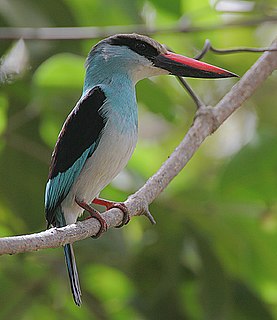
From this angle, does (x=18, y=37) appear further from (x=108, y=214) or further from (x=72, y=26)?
(x=108, y=214)

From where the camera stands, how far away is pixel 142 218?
3.81 metres

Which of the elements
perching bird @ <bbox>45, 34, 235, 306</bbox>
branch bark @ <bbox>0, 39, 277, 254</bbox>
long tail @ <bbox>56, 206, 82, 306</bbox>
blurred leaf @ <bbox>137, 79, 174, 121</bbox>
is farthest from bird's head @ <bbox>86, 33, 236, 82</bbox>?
blurred leaf @ <bbox>137, 79, 174, 121</bbox>

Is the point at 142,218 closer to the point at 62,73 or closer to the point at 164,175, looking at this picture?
the point at 62,73

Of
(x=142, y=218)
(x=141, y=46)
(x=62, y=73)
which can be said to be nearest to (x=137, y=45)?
(x=141, y=46)

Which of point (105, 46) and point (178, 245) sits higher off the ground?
point (105, 46)

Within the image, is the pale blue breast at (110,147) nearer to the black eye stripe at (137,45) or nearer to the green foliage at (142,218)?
the black eye stripe at (137,45)

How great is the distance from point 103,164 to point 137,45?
1.32ft

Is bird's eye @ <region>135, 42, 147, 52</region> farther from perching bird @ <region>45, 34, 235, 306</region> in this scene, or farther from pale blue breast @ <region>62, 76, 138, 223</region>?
pale blue breast @ <region>62, 76, 138, 223</region>

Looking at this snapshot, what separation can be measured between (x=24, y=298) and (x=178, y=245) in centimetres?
69

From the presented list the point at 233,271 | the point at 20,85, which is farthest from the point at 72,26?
the point at 233,271

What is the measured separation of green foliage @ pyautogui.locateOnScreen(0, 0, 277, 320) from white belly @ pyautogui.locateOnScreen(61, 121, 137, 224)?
2.18 ft

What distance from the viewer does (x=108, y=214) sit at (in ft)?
8.07

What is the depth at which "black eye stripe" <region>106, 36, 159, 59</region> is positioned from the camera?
2756mm

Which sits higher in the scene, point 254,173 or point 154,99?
point 154,99
